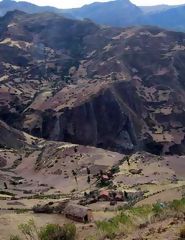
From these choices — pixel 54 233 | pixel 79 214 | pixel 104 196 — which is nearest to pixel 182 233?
pixel 54 233

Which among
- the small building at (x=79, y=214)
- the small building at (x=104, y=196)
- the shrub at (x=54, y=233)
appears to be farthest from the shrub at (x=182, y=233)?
the small building at (x=104, y=196)

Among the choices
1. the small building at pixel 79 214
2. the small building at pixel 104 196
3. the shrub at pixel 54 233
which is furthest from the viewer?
the small building at pixel 104 196

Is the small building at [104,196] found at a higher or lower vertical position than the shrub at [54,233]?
lower

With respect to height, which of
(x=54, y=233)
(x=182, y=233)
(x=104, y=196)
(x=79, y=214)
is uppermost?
(x=182, y=233)

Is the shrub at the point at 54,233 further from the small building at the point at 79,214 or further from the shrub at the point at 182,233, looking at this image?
the small building at the point at 79,214

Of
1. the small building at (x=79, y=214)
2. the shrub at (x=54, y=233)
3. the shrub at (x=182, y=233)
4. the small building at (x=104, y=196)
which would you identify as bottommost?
the small building at (x=104, y=196)

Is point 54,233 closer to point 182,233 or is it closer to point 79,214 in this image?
point 182,233

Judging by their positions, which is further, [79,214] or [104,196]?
[104,196]

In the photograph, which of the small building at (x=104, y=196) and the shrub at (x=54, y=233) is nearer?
the shrub at (x=54, y=233)

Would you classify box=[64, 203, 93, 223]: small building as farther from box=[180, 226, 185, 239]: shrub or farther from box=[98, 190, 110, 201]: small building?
box=[180, 226, 185, 239]: shrub
